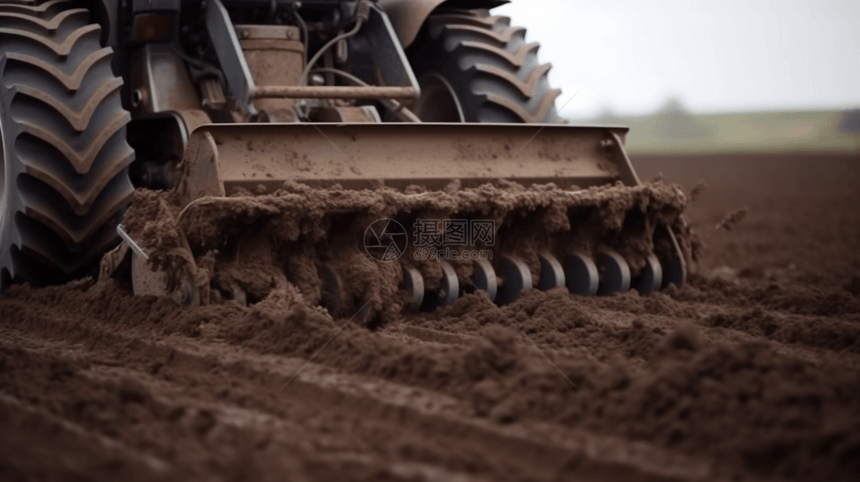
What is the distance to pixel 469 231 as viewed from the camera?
4484mm

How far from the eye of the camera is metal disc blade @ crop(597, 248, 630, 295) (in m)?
4.74

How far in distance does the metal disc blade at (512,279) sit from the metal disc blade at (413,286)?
494 mm

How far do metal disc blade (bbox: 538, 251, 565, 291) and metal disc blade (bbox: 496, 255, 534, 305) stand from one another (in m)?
0.14

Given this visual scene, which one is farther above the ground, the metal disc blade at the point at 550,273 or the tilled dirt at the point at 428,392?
the metal disc blade at the point at 550,273

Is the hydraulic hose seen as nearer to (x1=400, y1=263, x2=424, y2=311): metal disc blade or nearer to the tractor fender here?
the tractor fender

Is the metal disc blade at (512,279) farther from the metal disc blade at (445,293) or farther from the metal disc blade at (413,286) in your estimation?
the metal disc blade at (413,286)

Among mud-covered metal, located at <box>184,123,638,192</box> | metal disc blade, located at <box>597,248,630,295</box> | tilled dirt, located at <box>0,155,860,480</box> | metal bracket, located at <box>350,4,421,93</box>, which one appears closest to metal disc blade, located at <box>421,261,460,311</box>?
tilled dirt, located at <box>0,155,860,480</box>

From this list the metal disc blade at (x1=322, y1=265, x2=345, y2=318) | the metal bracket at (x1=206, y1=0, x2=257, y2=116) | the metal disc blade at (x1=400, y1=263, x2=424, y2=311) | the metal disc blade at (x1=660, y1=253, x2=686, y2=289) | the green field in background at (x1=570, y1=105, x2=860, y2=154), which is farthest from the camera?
the green field in background at (x1=570, y1=105, x2=860, y2=154)

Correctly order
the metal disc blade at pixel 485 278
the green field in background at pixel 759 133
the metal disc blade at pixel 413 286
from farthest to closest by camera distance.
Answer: the green field in background at pixel 759 133, the metal disc blade at pixel 485 278, the metal disc blade at pixel 413 286

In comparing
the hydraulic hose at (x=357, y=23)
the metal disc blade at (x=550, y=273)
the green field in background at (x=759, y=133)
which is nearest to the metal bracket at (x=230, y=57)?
the hydraulic hose at (x=357, y=23)

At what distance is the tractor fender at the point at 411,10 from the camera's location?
5535 millimetres

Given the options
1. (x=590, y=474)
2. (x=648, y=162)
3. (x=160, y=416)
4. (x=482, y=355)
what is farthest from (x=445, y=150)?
(x=648, y=162)

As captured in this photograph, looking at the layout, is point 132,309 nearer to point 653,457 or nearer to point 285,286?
point 285,286

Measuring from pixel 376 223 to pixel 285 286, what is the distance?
50 cm
